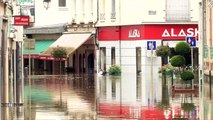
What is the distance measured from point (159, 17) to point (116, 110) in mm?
41512

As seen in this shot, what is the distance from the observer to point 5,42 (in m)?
29.9

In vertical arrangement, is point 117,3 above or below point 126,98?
above

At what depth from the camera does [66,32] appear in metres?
83.1

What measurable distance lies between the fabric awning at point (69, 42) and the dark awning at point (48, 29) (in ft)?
3.59

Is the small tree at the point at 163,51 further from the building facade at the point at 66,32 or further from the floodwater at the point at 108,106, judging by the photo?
the floodwater at the point at 108,106

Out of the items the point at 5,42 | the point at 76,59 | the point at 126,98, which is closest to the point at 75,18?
the point at 76,59

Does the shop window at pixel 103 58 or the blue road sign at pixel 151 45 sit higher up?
the blue road sign at pixel 151 45

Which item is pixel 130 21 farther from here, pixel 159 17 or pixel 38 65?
pixel 38 65

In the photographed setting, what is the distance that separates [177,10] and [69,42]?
544 inches

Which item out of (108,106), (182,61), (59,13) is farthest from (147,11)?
(108,106)

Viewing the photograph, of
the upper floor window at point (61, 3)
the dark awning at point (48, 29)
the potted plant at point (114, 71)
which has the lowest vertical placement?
the potted plant at point (114, 71)

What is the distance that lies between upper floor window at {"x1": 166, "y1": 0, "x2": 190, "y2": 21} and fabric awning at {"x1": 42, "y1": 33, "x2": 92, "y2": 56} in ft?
35.7

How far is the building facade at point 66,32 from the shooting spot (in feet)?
261

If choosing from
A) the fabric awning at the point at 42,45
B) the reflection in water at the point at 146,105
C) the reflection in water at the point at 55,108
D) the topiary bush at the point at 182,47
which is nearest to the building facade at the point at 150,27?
the fabric awning at the point at 42,45
